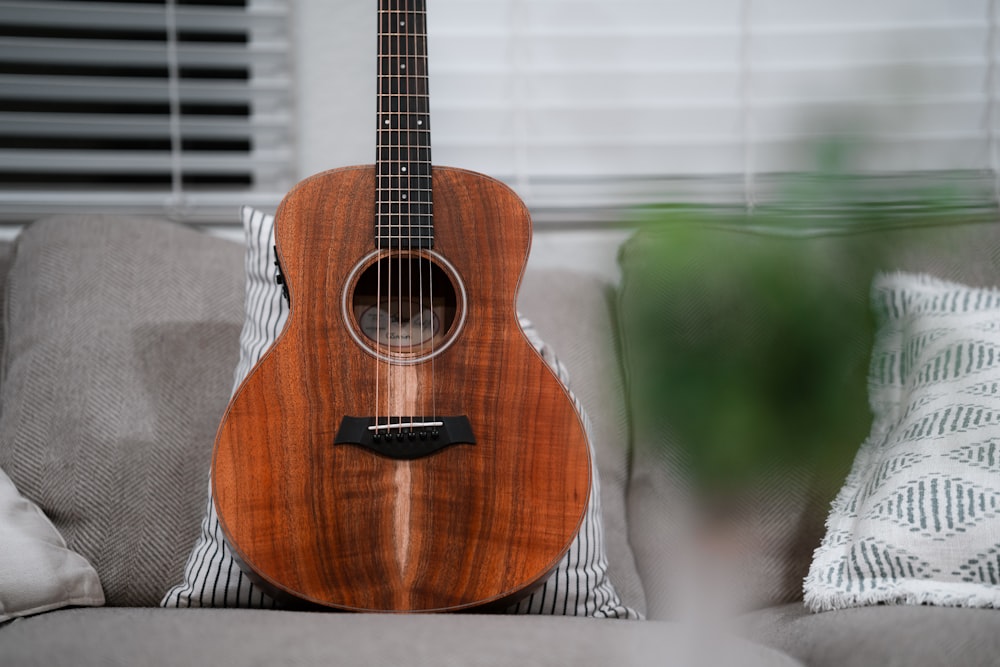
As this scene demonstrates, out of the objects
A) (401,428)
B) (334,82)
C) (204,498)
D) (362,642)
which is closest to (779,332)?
(362,642)

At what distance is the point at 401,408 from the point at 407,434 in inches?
1.0

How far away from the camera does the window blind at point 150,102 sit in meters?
1.40

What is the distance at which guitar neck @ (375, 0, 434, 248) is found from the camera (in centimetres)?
79

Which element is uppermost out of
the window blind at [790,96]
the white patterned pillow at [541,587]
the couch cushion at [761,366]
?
the window blind at [790,96]

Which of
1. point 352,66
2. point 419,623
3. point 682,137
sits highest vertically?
point 352,66

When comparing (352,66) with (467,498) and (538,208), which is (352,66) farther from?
(467,498)

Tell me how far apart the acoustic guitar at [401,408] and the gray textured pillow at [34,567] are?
235mm

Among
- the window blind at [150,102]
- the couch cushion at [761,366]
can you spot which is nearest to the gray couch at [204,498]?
the couch cushion at [761,366]

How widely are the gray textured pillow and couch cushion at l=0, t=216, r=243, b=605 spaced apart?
0.08 meters

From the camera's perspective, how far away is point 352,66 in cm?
113

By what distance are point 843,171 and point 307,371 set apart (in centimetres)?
62

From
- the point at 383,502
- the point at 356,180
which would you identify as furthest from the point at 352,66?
the point at 383,502

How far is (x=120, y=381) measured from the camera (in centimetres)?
106

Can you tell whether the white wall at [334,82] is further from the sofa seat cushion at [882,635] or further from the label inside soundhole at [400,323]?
the sofa seat cushion at [882,635]
